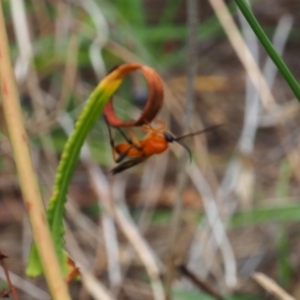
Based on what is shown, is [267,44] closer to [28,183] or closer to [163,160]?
[28,183]

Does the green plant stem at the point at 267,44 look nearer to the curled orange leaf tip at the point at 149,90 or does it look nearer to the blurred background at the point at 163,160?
the curled orange leaf tip at the point at 149,90

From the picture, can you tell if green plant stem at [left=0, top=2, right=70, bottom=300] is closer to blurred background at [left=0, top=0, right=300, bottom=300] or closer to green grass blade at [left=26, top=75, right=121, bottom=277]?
green grass blade at [left=26, top=75, right=121, bottom=277]

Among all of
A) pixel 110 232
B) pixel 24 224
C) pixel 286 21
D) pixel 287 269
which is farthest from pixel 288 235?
pixel 286 21

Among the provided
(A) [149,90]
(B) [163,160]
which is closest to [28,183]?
(A) [149,90]

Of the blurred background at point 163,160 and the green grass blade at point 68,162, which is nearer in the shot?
the green grass blade at point 68,162

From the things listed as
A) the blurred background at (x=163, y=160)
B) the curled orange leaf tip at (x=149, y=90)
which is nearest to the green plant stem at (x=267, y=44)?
the curled orange leaf tip at (x=149, y=90)

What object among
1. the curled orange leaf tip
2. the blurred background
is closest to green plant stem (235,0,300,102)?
the curled orange leaf tip
